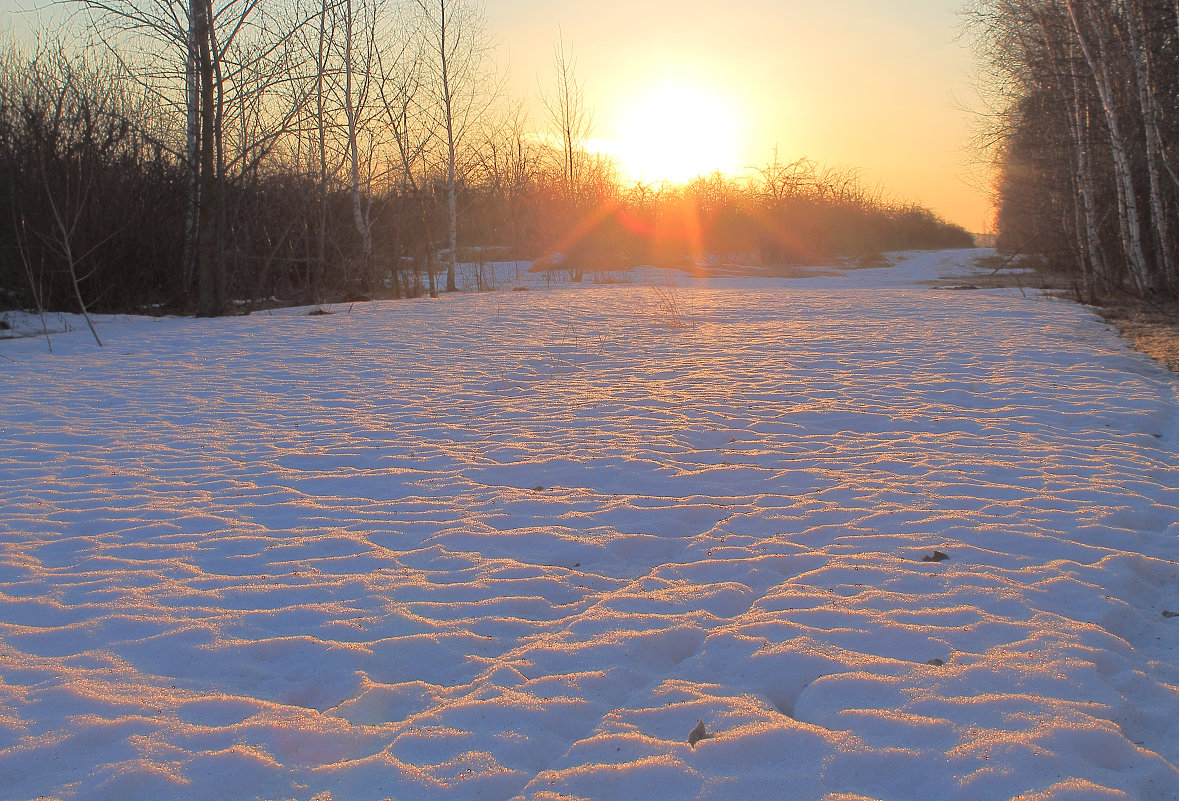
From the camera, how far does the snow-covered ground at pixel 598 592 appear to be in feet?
6.48

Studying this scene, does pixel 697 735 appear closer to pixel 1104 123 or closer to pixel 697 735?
pixel 697 735

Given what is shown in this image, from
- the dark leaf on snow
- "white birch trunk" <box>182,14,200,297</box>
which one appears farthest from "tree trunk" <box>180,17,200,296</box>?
the dark leaf on snow

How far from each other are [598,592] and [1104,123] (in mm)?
15159

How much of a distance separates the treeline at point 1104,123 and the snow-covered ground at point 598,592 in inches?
277

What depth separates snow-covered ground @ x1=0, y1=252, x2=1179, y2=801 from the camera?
1977mm

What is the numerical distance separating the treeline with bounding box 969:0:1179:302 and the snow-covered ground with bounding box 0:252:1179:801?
7.05m

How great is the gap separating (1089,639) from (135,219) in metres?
15.3

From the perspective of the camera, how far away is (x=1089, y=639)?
2.52 metres

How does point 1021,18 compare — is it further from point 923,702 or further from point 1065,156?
point 923,702

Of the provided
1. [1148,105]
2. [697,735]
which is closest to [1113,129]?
[1148,105]

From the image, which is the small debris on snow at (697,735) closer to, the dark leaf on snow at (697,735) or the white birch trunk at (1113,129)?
the dark leaf on snow at (697,735)

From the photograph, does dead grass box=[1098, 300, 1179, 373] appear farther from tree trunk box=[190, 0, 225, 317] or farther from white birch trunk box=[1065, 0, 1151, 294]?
tree trunk box=[190, 0, 225, 317]

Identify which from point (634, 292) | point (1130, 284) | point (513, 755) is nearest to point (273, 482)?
point (513, 755)

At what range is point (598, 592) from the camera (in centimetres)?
304
